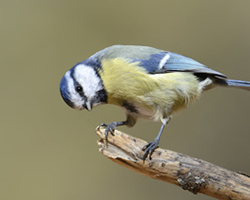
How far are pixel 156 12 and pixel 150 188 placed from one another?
988 millimetres

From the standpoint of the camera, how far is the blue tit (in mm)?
1168

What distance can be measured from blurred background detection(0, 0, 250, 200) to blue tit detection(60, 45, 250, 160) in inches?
22.2

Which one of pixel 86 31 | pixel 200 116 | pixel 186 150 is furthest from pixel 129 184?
pixel 86 31

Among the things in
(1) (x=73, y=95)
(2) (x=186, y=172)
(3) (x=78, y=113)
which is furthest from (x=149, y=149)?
(3) (x=78, y=113)

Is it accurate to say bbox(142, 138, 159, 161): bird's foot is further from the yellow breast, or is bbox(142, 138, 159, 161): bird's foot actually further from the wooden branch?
the yellow breast

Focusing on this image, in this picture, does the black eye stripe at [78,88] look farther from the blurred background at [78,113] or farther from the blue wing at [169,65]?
the blurred background at [78,113]

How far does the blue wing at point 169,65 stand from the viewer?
1267 mm

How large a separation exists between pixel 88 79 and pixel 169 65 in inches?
12.9

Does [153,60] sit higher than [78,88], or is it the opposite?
[153,60]

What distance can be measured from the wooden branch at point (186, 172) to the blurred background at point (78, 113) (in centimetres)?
74

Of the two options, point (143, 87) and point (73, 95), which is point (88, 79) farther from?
point (143, 87)

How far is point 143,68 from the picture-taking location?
125cm

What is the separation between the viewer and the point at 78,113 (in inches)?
75.2

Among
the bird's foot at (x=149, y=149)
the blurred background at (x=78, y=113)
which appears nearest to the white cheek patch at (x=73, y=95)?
the bird's foot at (x=149, y=149)
